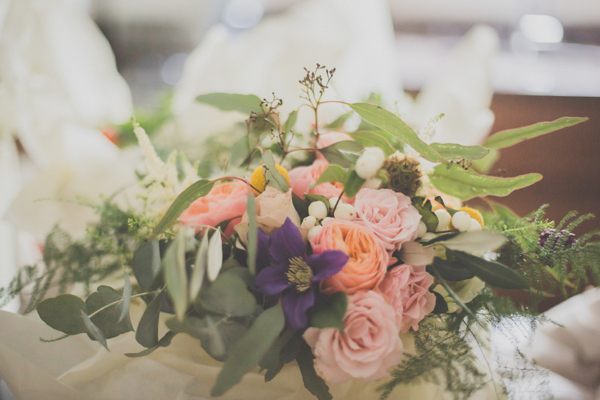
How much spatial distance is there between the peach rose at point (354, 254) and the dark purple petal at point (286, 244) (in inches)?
0.6

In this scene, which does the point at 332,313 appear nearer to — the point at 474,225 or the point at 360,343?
the point at 360,343

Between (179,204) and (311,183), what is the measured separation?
155 millimetres

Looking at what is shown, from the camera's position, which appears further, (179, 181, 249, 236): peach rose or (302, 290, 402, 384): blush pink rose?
(179, 181, 249, 236): peach rose

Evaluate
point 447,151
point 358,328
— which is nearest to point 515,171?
point 447,151

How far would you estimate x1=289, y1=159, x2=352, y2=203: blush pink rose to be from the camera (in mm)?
502

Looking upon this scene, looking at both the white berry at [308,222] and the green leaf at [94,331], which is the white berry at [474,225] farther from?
the green leaf at [94,331]

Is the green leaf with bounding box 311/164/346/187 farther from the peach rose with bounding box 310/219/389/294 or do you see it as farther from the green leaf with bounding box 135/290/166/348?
the green leaf with bounding box 135/290/166/348

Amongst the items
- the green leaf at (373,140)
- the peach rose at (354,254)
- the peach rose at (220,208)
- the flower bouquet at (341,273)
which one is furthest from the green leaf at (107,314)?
the green leaf at (373,140)

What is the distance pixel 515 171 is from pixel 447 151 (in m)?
0.72

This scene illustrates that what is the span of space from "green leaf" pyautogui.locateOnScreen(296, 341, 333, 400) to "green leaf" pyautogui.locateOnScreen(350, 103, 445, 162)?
233 mm

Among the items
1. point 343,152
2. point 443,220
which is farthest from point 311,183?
point 443,220

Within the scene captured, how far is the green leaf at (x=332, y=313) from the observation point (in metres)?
0.37

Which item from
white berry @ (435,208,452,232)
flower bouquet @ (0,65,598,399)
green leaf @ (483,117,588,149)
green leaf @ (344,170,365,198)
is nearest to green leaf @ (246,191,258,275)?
flower bouquet @ (0,65,598,399)

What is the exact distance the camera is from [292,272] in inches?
16.1
